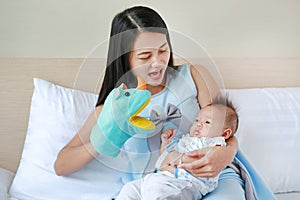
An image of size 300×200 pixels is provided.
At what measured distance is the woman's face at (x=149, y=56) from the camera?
1033 mm

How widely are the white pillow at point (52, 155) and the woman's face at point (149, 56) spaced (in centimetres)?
35

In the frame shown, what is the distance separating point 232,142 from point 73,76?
0.73 metres

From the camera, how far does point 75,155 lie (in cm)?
140

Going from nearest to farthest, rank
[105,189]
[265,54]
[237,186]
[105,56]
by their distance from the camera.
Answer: [105,56], [237,186], [105,189], [265,54]

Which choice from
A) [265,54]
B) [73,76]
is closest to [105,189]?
[73,76]

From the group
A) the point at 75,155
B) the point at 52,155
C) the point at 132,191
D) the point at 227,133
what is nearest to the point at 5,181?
the point at 52,155

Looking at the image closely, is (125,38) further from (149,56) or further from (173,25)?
(173,25)

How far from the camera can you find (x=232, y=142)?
1.34 metres

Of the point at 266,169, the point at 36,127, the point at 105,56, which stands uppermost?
the point at 105,56

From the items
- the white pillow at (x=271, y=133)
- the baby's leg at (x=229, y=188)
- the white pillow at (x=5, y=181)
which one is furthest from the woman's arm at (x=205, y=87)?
the white pillow at (x=5, y=181)

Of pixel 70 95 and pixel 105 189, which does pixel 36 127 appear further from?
pixel 105 189

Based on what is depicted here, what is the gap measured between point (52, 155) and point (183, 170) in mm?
540

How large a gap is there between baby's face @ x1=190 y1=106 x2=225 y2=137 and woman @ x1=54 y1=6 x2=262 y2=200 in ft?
0.07

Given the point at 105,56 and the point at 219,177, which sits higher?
the point at 105,56
